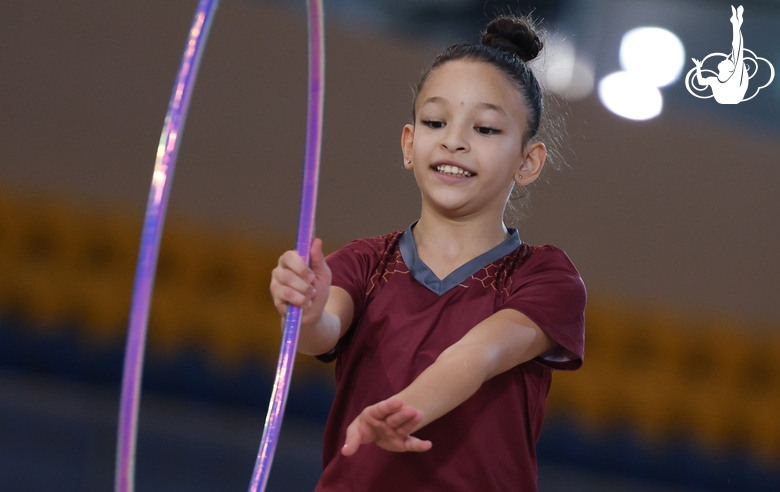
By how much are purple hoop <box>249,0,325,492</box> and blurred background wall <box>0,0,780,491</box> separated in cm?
286

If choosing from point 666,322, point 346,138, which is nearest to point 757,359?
point 666,322

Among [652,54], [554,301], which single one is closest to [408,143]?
[554,301]

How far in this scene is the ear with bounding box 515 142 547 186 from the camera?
5.34 ft

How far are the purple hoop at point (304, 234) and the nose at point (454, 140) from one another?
210mm

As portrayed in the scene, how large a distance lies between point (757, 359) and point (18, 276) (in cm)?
409

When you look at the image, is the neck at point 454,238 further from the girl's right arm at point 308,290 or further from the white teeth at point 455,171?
the girl's right arm at point 308,290

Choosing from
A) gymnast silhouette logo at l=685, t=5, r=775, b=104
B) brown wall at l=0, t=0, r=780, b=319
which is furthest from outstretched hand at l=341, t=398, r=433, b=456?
brown wall at l=0, t=0, r=780, b=319

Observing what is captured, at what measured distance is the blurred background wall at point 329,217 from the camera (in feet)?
15.3

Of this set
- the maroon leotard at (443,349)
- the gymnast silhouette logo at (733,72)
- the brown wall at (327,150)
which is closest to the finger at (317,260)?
the maroon leotard at (443,349)

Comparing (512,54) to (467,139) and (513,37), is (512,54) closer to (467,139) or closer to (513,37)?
(513,37)

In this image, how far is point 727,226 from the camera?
588 centimetres

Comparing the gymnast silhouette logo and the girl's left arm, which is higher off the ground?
the gymnast silhouette logo

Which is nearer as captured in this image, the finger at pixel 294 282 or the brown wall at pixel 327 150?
the finger at pixel 294 282

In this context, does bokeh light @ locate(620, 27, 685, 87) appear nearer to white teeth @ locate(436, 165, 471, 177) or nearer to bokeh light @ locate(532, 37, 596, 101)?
bokeh light @ locate(532, 37, 596, 101)
